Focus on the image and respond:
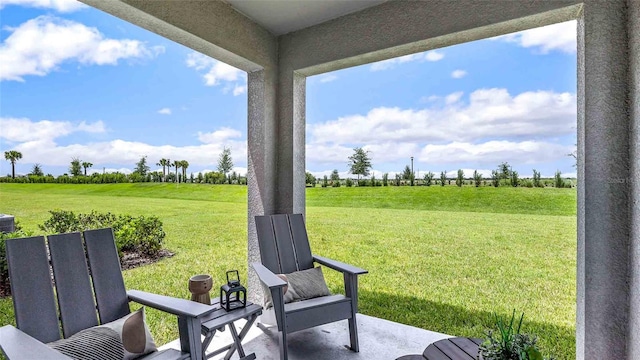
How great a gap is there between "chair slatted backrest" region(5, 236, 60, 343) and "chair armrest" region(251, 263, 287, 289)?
1.16m

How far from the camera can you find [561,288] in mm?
3531

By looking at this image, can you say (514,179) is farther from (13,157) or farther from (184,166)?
(13,157)

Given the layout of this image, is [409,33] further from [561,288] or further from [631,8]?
[561,288]

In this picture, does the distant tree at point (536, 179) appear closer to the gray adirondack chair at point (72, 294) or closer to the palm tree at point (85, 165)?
the gray adirondack chair at point (72, 294)

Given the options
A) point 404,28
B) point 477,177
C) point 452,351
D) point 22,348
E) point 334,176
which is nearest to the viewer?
point 22,348

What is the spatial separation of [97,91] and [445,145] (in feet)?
13.5

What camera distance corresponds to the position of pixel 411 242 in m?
4.60

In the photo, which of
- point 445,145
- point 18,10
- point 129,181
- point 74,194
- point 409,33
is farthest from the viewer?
Result: point 445,145

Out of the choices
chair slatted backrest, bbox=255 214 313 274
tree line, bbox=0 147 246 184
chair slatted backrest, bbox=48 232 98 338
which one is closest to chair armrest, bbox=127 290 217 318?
chair slatted backrest, bbox=48 232 98 338

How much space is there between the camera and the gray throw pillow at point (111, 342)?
5.16 feet

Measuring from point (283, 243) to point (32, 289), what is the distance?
176cm

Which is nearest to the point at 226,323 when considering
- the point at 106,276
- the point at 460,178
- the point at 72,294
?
the point at 106,276

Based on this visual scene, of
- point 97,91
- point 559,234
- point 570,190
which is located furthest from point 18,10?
point 559,234

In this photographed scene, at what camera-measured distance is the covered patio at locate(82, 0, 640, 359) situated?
1.94 metres
